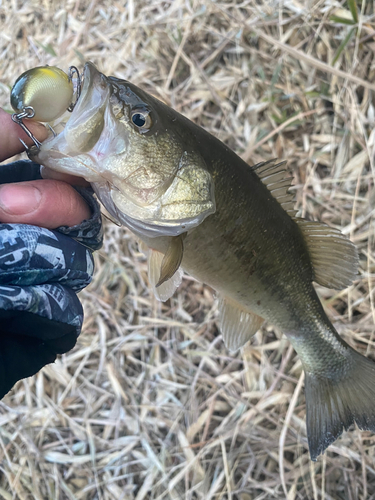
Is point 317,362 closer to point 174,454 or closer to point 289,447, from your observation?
point 289,447

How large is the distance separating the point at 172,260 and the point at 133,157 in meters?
0.34

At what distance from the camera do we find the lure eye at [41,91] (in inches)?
37.2

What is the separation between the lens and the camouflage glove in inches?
42.1

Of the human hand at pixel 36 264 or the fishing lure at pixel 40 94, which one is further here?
the human hand at pixel 36 264

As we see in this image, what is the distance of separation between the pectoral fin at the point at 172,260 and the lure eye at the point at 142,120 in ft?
1.21

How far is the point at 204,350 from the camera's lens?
89.0 inches

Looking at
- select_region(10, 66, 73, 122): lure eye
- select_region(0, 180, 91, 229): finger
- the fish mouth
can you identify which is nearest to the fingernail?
select_region(0, 180, 91, 229): finger

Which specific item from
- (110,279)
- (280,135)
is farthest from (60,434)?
(280,135)

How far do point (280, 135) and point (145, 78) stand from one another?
40.0 inches

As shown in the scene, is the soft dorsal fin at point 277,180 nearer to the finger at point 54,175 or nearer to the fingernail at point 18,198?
the finger at point 54,175

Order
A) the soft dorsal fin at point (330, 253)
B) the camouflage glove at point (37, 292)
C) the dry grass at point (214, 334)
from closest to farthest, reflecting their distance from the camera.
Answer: the camouflage glove at point (37, 292) → the soft dorsal fin at point (330, 253) → the dry grass at point (214, 334)

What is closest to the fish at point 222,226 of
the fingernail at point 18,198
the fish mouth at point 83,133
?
the fish mouth at point 83,133

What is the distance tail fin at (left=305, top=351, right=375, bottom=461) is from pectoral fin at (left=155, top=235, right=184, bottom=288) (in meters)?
0.97

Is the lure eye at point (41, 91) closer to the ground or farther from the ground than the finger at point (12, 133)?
farther from the ground
